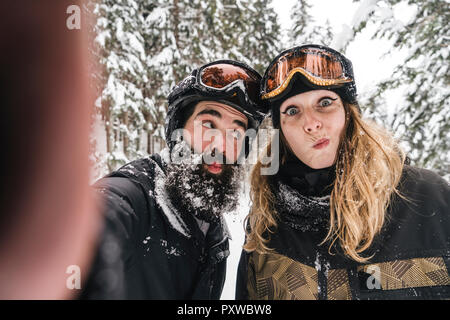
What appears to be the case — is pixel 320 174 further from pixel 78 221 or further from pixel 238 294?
pixel 78 221

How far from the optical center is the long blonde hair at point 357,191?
207 cm

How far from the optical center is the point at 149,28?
13969mm

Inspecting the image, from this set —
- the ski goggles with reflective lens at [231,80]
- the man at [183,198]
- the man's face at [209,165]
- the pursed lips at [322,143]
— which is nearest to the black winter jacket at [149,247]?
the man at [183,198]

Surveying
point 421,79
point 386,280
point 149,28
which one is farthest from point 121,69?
point 386,280

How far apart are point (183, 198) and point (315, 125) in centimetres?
124

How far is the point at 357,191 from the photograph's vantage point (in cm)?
224

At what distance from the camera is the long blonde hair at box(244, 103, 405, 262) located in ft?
6.78

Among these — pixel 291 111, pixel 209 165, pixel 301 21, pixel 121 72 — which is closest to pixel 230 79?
pixel 291 111

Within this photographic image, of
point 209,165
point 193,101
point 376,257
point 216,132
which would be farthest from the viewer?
point 193,101

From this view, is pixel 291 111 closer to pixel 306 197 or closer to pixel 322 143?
pixel 322 143

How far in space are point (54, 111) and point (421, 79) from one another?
7.88 metres

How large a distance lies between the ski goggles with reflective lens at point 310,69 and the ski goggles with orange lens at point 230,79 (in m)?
0.27

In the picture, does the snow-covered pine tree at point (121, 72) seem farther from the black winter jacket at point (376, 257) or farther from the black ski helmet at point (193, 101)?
the black winter jacket at point (376, 257)

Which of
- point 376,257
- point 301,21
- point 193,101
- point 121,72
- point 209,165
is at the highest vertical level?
point 301,21
